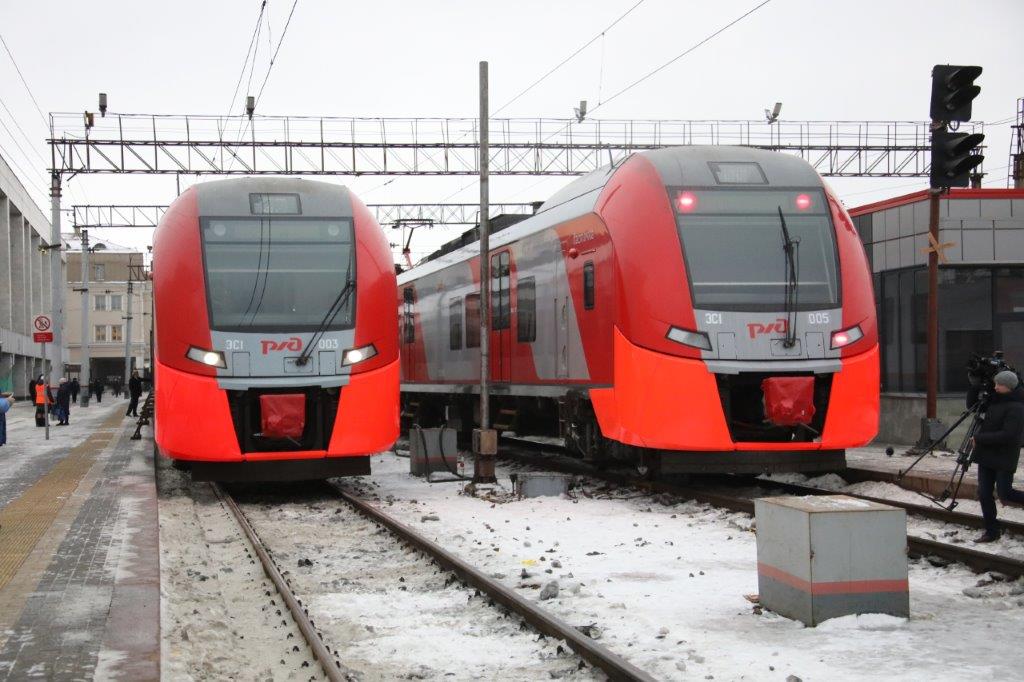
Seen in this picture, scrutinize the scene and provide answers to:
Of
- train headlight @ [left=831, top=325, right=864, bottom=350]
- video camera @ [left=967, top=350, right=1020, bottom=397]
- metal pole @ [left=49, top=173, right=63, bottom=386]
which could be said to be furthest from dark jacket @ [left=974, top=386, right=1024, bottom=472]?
metal pole @ [left=49, top=173, right=63, bottom=386]

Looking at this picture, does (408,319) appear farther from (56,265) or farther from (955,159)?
(56,265)

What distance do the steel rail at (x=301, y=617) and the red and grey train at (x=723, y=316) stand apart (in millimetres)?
4123

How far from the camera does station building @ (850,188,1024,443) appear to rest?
65.0 feet

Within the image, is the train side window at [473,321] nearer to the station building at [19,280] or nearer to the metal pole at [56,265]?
the metal pole at [56,265]

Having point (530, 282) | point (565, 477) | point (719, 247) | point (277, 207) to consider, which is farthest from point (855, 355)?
point (277, 207)

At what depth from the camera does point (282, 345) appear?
13.0 m

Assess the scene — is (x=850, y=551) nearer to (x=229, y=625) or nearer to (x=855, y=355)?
(x=229, y=625)

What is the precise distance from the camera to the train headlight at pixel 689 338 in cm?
1198

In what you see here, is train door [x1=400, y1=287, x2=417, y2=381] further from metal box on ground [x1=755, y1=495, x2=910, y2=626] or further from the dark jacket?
metal box on ground [x1=755, y1=495, x2=910, y2=626]

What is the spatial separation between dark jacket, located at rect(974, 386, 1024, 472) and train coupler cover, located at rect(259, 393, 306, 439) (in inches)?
271

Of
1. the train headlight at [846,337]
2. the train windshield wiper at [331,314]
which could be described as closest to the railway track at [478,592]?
the train windshield wiper at [331,314]

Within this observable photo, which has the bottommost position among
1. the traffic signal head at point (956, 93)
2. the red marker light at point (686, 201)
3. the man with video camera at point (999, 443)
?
the man with video camera at point (999, 443)

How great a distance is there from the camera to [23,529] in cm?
1033

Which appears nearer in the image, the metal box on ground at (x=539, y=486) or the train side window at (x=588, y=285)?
the train side window at (x=588, y=285)
